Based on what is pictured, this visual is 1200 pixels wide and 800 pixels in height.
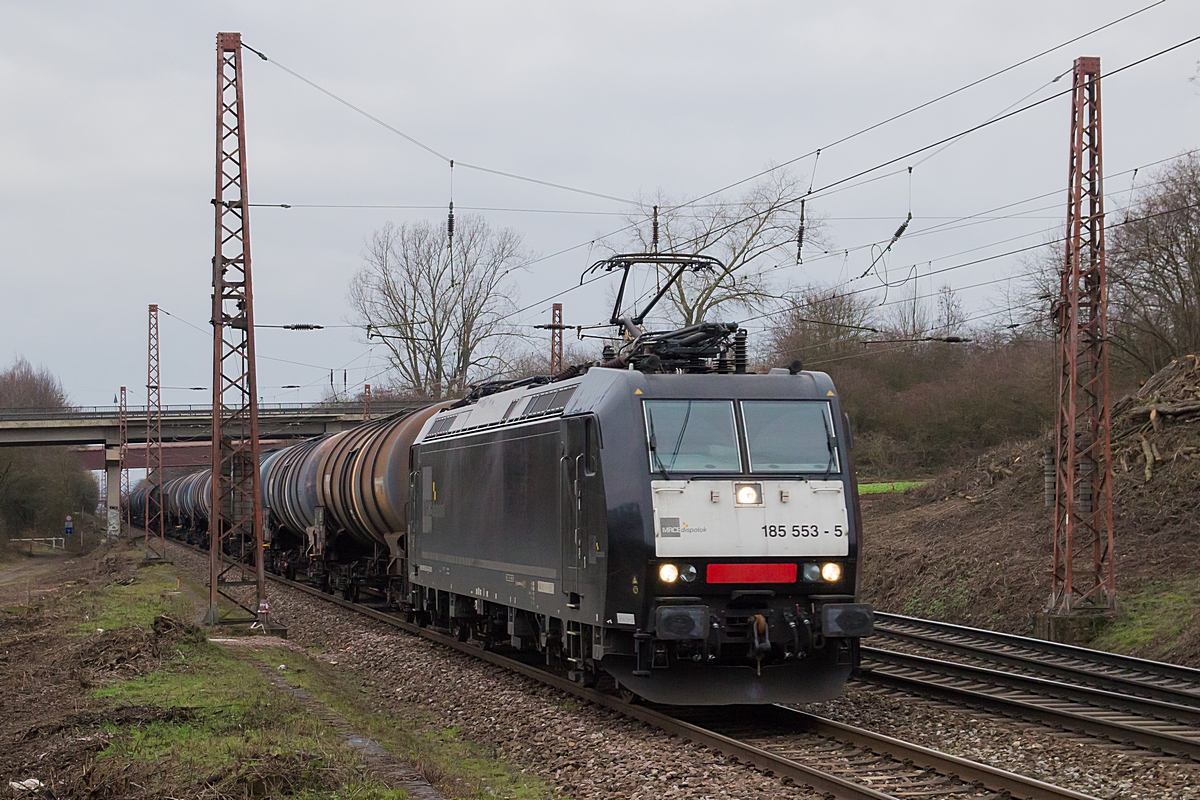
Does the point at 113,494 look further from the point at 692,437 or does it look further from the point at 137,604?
the point at 692,437

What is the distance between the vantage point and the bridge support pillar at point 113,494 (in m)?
54.2

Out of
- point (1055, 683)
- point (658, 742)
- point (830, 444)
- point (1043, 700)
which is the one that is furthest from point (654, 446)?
point (1055, 683)

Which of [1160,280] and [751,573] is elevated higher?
[1160,280]

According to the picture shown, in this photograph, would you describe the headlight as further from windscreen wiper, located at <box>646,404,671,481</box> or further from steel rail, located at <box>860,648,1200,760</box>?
steel rail, located at <box>860,648,1200,760</box>

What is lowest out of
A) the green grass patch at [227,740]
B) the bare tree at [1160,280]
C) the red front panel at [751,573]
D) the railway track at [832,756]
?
the railway track at [832,756]

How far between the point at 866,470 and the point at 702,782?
32257 millimetres

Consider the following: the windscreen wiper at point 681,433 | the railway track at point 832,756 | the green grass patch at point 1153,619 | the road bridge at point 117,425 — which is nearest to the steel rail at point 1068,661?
the green grass patch at point 1153,619

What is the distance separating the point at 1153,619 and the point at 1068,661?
214 centimetres

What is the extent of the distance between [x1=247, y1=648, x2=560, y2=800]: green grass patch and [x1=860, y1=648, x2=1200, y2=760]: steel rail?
4621 millimetres

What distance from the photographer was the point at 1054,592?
17297 millimetres

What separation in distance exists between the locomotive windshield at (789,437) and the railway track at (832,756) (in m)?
Result: 2.17

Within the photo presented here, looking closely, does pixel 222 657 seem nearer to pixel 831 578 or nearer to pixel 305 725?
pixel 305 725

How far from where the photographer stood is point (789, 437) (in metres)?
10.9

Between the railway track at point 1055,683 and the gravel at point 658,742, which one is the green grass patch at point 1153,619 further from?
the gravel at point 658,742
